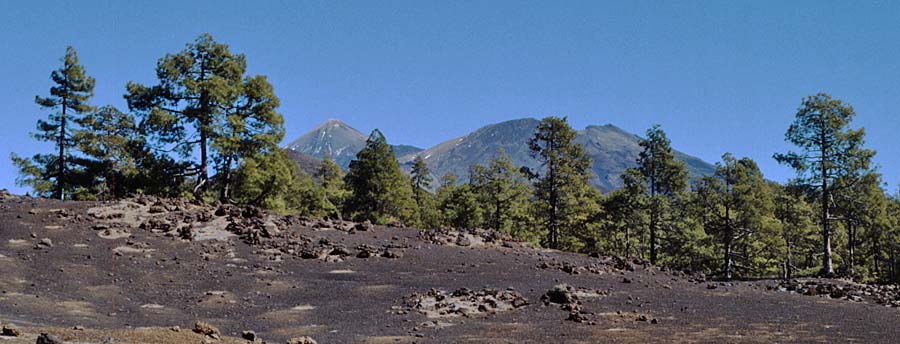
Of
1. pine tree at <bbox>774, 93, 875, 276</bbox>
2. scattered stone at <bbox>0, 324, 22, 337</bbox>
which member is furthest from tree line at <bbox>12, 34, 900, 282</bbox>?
scattered stone at <bbox>0, 324, 22, 337</bbox>

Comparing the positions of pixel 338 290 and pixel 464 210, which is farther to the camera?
pixel 464 210

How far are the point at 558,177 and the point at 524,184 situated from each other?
589 centimetres

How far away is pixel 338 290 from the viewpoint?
17.5 m

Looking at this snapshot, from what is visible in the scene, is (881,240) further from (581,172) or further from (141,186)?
(141,186)

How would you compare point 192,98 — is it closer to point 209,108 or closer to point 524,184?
point 209,108

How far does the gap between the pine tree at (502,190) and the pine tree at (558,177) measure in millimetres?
3756

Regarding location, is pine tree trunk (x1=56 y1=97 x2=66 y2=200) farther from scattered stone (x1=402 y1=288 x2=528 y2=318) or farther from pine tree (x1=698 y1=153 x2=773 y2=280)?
pine tree (x1=698 y1=153 x2=773 y2=280)

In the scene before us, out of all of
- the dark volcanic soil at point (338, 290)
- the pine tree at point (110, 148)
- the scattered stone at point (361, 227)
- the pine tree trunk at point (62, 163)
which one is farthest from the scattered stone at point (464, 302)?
the pine tree trunk at point (62, 163)

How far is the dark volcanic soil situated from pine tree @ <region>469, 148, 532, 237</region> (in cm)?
1630

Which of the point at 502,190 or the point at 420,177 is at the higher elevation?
Answer: the point at 420,177

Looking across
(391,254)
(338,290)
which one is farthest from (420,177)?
(338,290)

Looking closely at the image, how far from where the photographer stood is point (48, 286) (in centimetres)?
1567

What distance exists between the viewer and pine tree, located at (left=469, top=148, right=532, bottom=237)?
4238 centimetres

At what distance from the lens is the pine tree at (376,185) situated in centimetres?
4150
